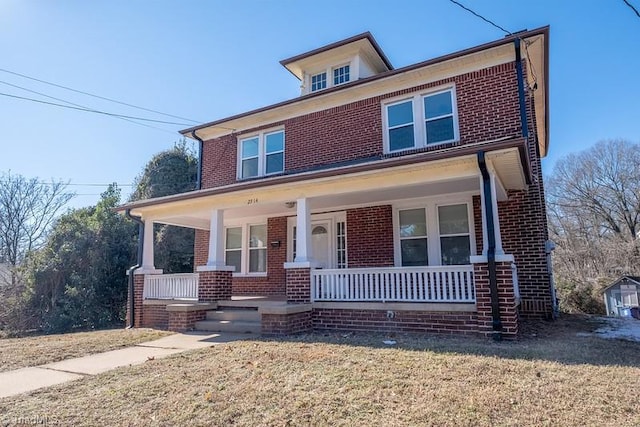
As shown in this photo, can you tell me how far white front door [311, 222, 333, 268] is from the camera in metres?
11.2

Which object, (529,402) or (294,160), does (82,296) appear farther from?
(529,402)

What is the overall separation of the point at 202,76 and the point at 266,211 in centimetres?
524

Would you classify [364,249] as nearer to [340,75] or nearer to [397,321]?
[397,321]

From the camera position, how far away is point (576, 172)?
34.0 meters

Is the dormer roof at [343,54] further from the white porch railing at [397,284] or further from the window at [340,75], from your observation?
the white porch railing at [397,284]

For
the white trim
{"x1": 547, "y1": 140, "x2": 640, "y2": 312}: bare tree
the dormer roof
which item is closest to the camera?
the white trim

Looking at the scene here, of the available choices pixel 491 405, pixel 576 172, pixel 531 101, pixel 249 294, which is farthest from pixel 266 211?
pixel 576 172

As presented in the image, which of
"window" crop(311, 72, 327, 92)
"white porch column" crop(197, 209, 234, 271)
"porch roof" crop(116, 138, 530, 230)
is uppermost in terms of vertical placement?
"window" crop(311, 72, 327, 92)

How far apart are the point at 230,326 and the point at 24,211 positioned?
95.9 ft

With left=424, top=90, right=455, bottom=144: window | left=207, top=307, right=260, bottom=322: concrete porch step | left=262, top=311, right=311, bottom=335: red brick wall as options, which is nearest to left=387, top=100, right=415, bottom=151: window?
left=424, top=90, right=455, bottom=144: window

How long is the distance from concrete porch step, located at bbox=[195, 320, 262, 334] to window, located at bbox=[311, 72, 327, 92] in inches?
321

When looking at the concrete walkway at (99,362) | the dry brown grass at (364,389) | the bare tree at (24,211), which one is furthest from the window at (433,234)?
the bare tree at (24,211)

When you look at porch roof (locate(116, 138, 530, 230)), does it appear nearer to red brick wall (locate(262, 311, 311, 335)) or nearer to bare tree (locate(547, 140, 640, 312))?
red brick wall (locate(262, 311, 311, 335))

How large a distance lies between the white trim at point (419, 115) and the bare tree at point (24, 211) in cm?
2770
